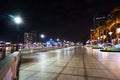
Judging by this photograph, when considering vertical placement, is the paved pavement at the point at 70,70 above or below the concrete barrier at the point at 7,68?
below

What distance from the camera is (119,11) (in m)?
46.9

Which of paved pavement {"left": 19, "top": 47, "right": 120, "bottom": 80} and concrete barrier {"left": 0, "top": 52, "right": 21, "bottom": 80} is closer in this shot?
concrete barrier {"left": 0, "top": 52, "right": 21, "bottom": 80}

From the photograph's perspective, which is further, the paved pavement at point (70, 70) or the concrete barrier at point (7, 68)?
the paved pavement at point (70, 70)

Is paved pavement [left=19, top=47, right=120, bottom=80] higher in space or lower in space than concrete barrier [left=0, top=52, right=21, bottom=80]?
lower

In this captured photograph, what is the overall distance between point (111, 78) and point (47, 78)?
10.5ft

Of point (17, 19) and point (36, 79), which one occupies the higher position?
point (17, 19)

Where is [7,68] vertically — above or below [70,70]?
above

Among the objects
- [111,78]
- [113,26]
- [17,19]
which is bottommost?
[111,78]

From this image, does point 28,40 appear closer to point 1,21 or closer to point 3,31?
point 3,31

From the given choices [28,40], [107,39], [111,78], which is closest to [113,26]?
[107,39]

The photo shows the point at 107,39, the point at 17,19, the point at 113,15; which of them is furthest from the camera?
the point at 107,39

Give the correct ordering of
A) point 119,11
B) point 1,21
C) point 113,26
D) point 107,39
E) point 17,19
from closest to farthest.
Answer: point 17,19 → point 119,11 → point 113,26 → point 107,39 → point 1,21

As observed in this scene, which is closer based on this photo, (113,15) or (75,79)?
(75,79)

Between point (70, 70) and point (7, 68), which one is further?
point (70, 70)
